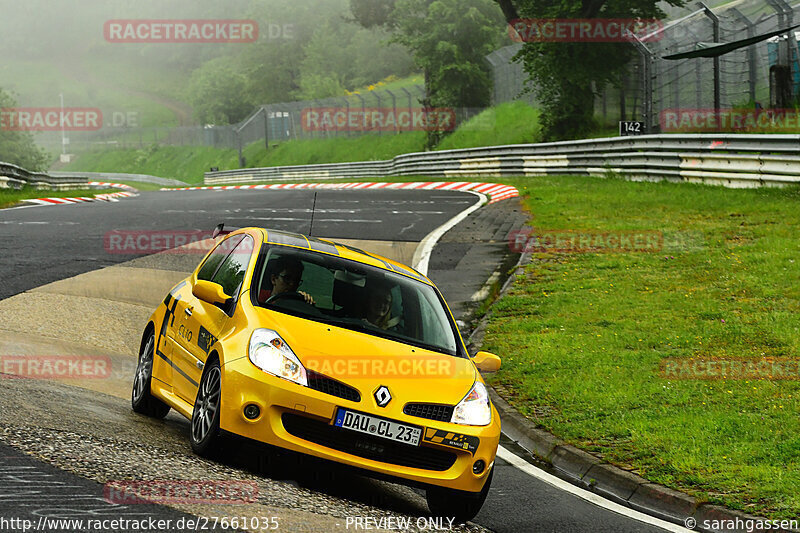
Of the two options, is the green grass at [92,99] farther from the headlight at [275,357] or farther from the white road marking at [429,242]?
the headlight at [275,357]

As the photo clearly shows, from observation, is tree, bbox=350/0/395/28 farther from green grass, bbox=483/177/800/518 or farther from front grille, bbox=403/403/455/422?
front grille, bbox=403/403/455/422

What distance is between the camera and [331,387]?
6.11m

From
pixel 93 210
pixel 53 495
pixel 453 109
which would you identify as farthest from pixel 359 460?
pixel 453 109

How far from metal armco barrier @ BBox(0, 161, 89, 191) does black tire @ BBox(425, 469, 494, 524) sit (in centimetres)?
2892

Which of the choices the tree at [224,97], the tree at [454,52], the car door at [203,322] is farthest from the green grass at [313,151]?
the car door at [203,322]

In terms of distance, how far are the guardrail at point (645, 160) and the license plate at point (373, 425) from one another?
54.1 feet

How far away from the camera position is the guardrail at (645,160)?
21531mm

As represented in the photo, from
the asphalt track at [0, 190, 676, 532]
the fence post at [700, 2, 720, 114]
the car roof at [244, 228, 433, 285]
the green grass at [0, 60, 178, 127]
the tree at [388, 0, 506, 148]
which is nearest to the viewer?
the asphalt track at [0, 190, 676, 532]

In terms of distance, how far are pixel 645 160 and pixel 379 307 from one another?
70.4ft

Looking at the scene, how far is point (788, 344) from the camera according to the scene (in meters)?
10.8

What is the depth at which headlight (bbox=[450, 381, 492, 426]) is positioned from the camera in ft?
20.9

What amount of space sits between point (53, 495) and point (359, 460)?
1.81 m

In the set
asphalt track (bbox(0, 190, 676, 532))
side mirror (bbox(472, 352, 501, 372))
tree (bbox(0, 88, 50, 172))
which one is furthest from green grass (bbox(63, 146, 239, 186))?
side mirror (bbox(472, 352, 501, 372))

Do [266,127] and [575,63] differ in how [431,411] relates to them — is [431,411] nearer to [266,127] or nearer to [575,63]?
[575,63]
